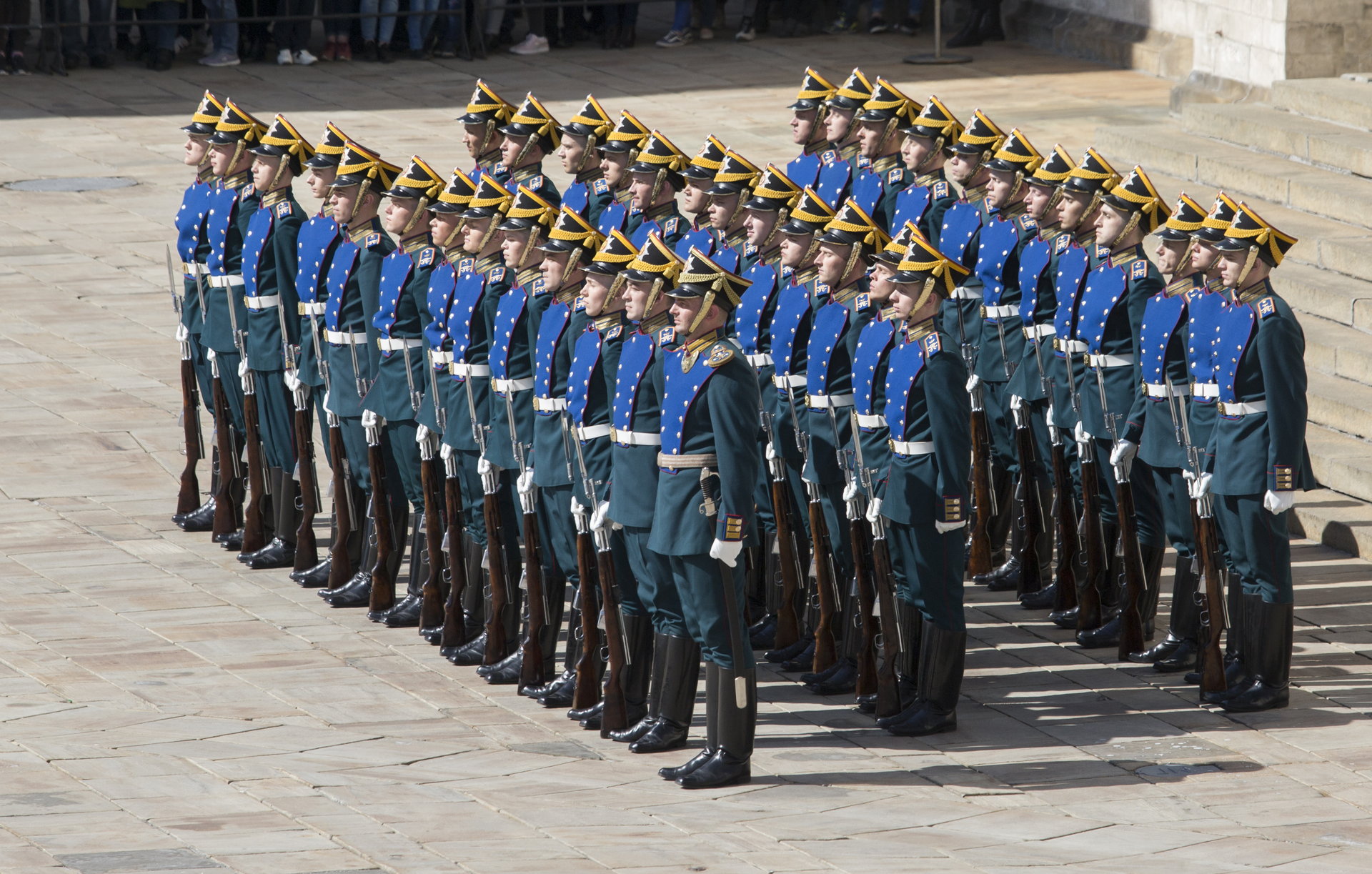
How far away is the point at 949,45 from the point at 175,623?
45.6ft

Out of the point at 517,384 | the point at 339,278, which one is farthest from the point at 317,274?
the point at 517,384

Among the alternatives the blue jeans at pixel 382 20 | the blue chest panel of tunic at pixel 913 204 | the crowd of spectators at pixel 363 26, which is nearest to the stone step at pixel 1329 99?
the blue chest panel of tunic at pixel 913 204

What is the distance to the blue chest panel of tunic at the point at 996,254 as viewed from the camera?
33.9 ft

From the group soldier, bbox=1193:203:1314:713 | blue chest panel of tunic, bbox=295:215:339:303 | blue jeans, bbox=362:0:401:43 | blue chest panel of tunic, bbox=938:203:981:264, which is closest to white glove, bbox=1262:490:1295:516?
soldier, bbox=1193:203:1314:713

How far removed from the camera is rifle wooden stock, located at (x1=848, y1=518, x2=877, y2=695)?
886 cm

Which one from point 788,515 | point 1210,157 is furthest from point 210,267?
point 1210,157

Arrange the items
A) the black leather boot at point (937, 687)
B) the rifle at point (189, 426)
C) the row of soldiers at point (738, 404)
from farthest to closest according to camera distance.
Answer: the rifle at point (189, 426), the black leather boot at point (937, 687), the row of soldiers at point (738, 404)

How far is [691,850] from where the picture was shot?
23.5 feet

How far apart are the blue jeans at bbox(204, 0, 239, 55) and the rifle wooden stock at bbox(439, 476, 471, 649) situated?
42.0 ft

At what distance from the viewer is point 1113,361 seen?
955cm

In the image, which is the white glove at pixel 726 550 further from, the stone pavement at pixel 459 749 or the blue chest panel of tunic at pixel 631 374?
the stone pavement at pixel 459 749

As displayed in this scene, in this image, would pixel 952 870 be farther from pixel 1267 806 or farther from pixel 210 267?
pixel 210 267

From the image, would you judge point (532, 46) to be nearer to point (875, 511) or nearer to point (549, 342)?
point (549, 342)

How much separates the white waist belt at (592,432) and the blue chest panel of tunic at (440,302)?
1.12 metres
